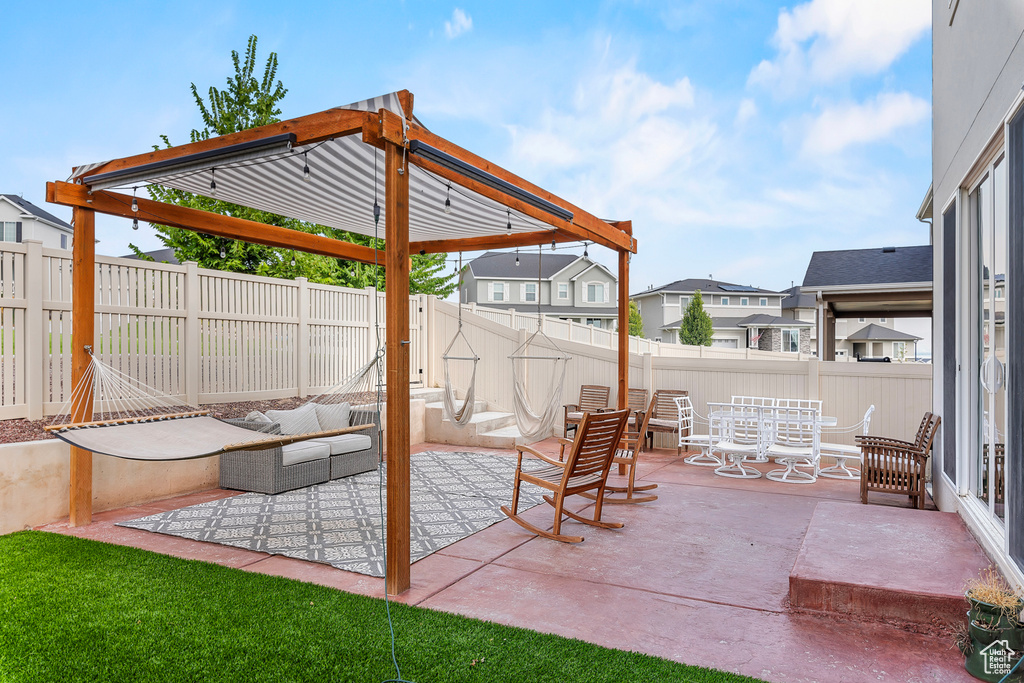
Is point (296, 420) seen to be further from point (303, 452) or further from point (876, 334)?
point (876, 334)

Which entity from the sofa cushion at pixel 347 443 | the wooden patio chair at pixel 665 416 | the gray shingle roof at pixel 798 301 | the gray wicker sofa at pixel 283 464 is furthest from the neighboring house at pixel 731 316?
the gray wicker sofa at pixel 283 464

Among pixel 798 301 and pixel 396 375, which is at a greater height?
pixel 798 301

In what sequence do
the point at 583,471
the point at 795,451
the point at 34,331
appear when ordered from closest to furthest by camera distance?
the point at 583,471, the point at 34,331, the point at 795,451

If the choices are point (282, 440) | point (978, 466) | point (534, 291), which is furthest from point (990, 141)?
point (534, 291)

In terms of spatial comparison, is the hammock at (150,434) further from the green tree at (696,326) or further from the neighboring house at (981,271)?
the green tree at (696,326)

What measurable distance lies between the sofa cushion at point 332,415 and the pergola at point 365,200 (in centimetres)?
172

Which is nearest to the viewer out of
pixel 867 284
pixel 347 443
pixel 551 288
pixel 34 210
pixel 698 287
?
pixel 347 443

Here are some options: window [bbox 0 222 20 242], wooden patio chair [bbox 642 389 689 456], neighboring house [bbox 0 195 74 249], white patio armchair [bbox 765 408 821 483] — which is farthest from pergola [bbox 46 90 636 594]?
window [bbox 0 222 20 242]

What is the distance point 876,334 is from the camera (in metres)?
27.7

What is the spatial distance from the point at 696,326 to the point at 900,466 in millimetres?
25059

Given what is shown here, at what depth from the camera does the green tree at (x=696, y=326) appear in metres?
29.4

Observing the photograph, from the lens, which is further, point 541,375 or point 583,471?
point 541,375

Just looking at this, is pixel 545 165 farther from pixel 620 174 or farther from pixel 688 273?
pixel 688 273

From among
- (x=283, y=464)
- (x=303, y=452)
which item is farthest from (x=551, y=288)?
(x=283, y=464)
